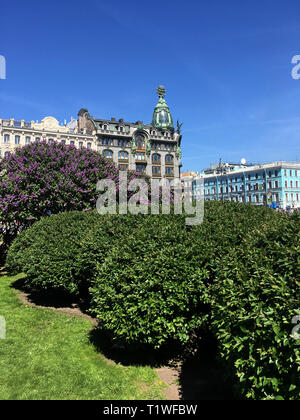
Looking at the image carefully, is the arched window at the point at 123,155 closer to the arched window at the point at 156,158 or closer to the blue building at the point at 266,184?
the arched window at the point at 156,158

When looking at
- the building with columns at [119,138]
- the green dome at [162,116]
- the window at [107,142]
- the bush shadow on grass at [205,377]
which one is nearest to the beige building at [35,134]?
the building with columns at [119,138]

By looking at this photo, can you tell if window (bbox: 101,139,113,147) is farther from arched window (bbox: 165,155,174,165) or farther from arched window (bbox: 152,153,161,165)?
arched window (bbox: 165,155,174,165)

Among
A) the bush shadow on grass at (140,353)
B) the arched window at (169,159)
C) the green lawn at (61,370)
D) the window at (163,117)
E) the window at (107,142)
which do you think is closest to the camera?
the green lawn at (61,370)

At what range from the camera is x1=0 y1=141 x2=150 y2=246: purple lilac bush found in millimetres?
17297

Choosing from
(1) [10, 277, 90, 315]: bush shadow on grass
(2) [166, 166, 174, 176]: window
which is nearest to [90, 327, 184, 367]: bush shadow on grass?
(1) [10, 277, 90, 315]: bush shadow on grass

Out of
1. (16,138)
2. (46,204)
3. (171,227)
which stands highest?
(16,138)

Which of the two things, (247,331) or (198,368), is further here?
(198,368)

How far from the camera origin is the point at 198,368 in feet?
22.6

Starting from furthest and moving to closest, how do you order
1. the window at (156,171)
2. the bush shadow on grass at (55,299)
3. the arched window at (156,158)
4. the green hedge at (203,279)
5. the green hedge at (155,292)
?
the arched window at (156,158) → the window at (156,171) → the bush shadow on grass at (55,299) → the green hedge at (155,292) → the green hedge at (203,279)

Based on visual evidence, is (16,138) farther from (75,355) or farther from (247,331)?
(247,331)

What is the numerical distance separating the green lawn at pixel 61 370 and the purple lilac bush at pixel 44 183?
9.28m

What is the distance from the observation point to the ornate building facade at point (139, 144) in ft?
205
